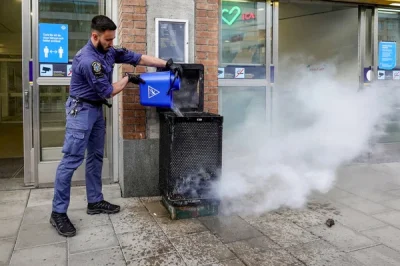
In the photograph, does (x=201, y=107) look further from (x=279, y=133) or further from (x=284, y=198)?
(x=279, y=133)

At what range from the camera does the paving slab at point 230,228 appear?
144 inches

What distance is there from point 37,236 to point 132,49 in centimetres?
233

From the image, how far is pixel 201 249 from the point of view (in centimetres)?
337

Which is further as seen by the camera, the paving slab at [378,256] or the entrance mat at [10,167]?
the entrance mat at [10,167]

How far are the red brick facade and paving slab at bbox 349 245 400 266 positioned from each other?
99.2 inches

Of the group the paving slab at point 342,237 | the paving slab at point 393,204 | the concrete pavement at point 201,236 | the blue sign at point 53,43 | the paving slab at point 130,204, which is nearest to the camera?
the concrete pavement at point 201,236

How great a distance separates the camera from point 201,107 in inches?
180

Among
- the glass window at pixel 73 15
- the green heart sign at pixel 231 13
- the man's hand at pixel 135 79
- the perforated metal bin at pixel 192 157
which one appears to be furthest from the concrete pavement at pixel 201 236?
the green heart sign at pixel 231 13

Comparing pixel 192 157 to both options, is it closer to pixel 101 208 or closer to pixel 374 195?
pixel 101 208

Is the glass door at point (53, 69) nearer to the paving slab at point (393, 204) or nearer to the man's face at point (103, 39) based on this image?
the man's face at point (103, 39)

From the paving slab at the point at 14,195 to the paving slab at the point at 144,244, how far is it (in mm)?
1804

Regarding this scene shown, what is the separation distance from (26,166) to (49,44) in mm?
1638

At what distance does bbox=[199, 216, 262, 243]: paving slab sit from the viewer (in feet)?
12.0

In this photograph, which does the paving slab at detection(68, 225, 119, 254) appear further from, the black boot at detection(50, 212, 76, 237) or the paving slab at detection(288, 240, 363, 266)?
the paving slab at detection(288, 240, 363, 266)
